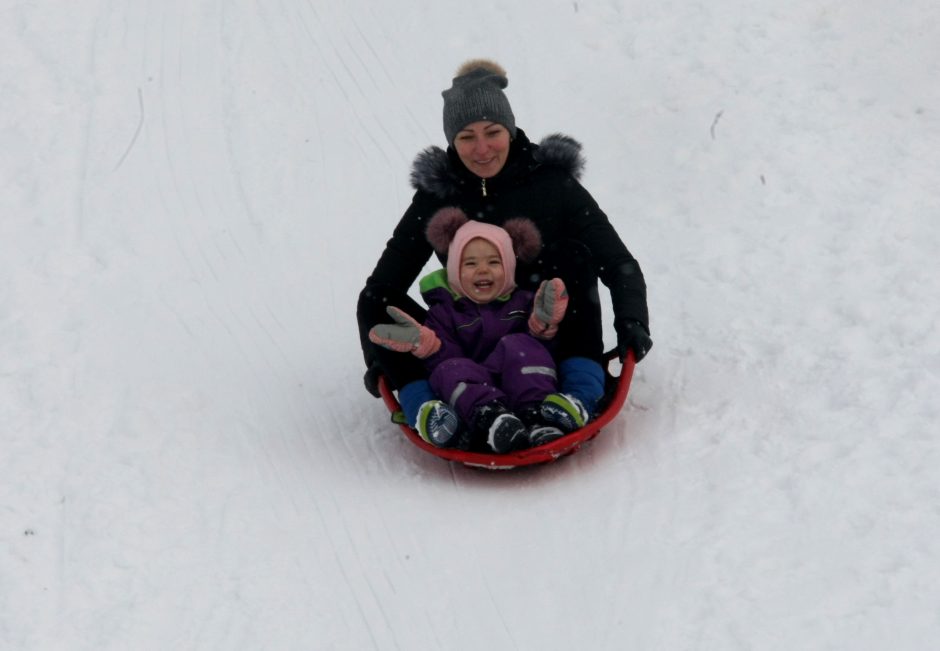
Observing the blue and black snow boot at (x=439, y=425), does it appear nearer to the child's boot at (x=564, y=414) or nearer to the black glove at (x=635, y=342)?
the child's boot at (x=564, y=414)

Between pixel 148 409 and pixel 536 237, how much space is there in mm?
1459

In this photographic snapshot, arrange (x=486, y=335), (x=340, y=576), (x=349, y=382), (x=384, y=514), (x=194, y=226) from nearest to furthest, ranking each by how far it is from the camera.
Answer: (x=340, y=576), (x=384, y=514), (x=486, y=335), (x=349, y=382), (x=194, y=226)

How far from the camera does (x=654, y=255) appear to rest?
6148 mm

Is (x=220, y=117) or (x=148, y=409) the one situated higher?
(x=220, y=117)

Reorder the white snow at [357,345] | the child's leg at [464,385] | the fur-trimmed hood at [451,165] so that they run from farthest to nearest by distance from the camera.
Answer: the fur-trimmed hood at [451,165], the child's leg at [464,385], the white snow at [357,345]

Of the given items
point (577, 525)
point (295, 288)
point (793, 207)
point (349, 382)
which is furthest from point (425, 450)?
point (793, 207)

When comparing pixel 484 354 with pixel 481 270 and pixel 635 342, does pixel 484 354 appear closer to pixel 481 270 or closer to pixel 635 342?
pixel 481 270

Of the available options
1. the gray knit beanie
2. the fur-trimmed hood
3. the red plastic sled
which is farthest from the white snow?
the gray knit beanie

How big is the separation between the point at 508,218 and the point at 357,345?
44.8 inches

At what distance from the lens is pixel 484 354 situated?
4.62 m

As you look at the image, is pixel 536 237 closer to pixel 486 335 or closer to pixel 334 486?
pixel 486 335

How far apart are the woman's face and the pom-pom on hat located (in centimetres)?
18

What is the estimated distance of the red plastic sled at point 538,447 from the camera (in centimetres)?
417

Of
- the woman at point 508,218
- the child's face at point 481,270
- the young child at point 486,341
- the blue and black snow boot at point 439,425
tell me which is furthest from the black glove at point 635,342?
the blue and black snow boot at point 439,425
